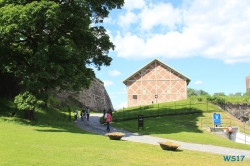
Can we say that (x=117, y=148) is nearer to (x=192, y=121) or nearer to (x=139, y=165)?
(x=139, y=165)

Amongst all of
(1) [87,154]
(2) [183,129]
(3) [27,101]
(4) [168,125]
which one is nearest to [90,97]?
(4) [168,125]

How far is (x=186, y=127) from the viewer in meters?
29.6

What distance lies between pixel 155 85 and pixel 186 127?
26296 mm

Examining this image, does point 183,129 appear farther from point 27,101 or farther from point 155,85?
point 155,85

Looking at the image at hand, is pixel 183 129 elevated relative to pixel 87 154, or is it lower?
elevated

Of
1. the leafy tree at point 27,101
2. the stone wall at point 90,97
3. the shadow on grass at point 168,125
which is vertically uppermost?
the stone wall at point 90,97

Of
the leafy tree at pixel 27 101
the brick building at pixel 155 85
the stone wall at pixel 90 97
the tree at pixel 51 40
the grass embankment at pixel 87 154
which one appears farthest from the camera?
the stone wall at pixel 90 97

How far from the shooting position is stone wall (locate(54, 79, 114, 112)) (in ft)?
181

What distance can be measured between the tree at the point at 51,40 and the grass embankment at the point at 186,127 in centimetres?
716

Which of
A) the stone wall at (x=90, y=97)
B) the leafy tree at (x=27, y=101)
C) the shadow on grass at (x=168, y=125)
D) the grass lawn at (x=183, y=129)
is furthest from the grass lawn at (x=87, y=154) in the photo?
the stone wall at (x=90, y=97)

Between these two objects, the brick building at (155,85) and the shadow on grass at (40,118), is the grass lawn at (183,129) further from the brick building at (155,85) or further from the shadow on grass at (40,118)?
the brick building at (155,85)

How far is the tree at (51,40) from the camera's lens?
68.6ft

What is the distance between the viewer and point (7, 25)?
20906mm

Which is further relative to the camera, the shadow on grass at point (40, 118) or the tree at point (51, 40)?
the shadow on grass at point (40, 118)
